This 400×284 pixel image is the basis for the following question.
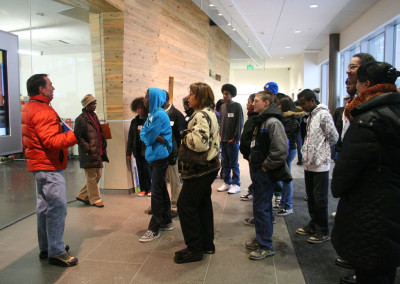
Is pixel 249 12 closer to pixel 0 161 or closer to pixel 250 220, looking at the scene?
pixel 250 220

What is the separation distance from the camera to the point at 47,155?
2.63 metres

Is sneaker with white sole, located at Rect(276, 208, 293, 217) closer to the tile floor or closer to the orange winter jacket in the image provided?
the tile floor

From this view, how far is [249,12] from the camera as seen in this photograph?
772cm

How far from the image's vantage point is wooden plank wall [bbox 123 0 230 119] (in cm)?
505

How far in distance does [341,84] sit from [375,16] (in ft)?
13.1

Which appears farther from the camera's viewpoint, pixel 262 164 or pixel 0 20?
pixel 0 20

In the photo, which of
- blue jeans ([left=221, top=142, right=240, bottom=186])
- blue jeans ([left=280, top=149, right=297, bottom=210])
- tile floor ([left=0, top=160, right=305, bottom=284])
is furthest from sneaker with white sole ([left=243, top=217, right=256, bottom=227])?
blue jeans ([left=221, top=142, right=240, bottom=186])

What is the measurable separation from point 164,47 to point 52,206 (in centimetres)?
428

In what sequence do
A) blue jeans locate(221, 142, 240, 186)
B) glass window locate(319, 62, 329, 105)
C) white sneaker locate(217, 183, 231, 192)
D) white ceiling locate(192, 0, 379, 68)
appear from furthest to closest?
glass window locate(319, 62, 329, 105), white ceiling locate(192, 0, 379, 68), white sneaker locate(217, 183, 231, 192), blue jeans locate(221, 142, 240, 186)

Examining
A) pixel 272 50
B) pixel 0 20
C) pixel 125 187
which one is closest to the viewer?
pixel 0 20

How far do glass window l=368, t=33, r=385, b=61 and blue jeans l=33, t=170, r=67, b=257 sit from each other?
7.67 m

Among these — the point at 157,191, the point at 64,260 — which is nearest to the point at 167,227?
the point at 157,191

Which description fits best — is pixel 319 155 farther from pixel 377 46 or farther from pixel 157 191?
pixel 377 46

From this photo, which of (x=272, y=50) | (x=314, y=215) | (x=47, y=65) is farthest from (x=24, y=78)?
(x=272, y=50)
